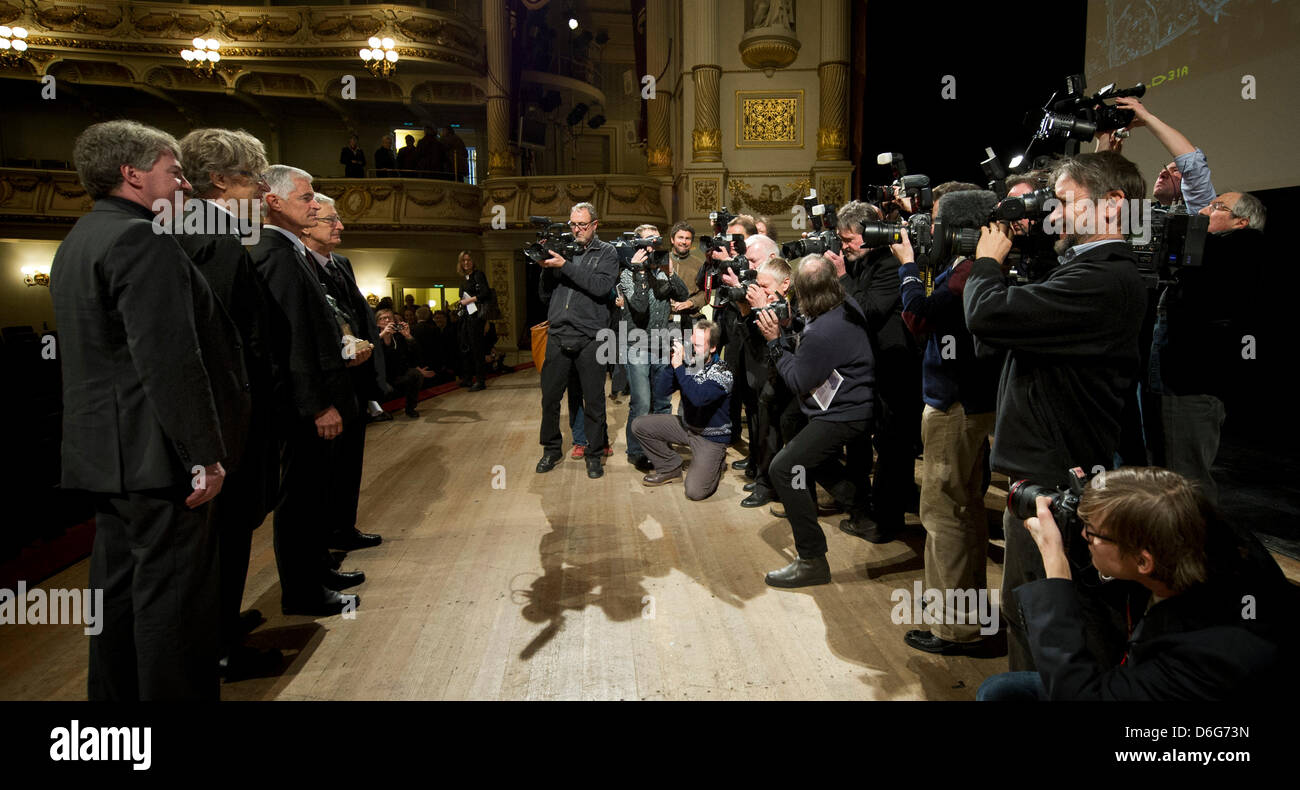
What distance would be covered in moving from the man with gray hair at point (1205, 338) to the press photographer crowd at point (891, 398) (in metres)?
0.01

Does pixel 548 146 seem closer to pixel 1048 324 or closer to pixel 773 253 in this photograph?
pixel 773 253

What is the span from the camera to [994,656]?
2.07 meters

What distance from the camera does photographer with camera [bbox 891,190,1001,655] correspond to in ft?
6.85

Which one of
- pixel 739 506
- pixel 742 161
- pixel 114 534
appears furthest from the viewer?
pixel 742 161

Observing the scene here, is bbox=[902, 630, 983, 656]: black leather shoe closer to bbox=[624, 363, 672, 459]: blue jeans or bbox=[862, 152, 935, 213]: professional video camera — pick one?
bbox=[862, 152, 935, 213]: professional video camera

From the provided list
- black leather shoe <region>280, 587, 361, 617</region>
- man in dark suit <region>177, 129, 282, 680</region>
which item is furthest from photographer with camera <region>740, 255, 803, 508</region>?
man in dark suit <region>177, 129, 282, 680</region>

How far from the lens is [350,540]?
3.01 metres

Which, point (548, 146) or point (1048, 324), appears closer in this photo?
point (1048, 324)

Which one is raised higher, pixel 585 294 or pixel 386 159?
pixel 386 159

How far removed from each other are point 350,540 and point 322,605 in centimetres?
70

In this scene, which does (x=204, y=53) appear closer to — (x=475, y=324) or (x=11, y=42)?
(x=11, y=42)

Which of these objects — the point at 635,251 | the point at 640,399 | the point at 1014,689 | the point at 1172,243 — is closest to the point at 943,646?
the point at 1014,689
